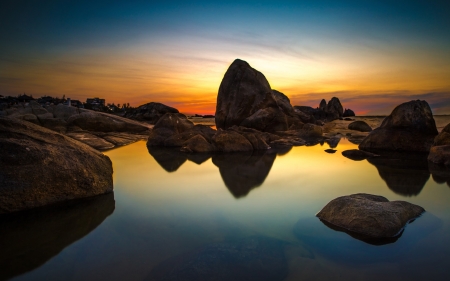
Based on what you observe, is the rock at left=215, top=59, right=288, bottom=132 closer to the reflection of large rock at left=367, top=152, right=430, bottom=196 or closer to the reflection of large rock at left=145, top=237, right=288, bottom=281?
the reflection of large rock at left=367, top=152, right=430, bottom=196

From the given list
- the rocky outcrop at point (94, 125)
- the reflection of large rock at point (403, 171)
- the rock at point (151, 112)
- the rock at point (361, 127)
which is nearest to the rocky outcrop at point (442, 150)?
the reflection of large rock at point (403, 171)

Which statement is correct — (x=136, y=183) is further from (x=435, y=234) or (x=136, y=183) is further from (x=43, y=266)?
(x=435, y=234)

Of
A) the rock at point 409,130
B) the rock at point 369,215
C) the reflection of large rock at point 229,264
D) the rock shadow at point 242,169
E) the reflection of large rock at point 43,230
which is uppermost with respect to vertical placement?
the rock at point 409,130

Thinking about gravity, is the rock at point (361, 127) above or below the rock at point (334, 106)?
below

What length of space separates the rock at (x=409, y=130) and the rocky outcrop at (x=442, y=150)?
80.4 inches

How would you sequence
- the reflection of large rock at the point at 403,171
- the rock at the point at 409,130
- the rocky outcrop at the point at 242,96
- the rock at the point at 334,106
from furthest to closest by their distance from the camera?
the rock at the point at 334,106 < the rocky outcrop at the point at 242,96 < the rock at the point at 409,130 < the reflection of large rock at the point at 403,171

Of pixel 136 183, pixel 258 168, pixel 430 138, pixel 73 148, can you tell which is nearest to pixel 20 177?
pixel 73 148

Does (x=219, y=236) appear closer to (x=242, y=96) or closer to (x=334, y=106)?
→ (x=242, y=96)

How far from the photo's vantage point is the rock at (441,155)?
9305 mm

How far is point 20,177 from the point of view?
182 inches

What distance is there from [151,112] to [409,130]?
36428 millimetres

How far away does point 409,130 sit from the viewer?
1310cm

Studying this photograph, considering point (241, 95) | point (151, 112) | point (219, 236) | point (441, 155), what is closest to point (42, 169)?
point (219, 236)

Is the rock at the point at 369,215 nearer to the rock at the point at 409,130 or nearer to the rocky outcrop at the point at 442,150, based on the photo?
the rocky outcrop at the point at 442,150
